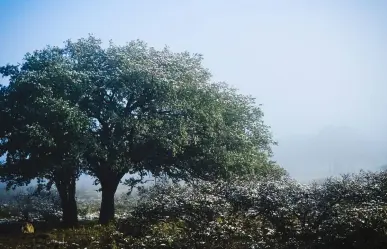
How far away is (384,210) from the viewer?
12578 millimetres

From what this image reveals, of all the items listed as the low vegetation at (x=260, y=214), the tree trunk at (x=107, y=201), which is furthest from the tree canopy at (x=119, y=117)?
the low vegetation at (x=260, y=214)

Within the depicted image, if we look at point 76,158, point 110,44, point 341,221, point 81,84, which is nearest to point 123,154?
point 76,158

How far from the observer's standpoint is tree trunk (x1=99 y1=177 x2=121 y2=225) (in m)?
24.8

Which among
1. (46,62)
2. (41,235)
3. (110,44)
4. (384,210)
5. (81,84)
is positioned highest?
(110,44)

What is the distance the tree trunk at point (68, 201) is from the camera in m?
24.1

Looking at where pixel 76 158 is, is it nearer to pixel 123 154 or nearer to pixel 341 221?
pixel 123 154

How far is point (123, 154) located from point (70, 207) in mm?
6053

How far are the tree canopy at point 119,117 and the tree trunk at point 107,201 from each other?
0.07 m

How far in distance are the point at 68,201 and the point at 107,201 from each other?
271cm

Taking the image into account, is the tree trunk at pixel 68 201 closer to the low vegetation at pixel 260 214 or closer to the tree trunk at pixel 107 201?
the tree trunk at pixel 107 201

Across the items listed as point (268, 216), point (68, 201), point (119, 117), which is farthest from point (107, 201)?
point (268, 216)

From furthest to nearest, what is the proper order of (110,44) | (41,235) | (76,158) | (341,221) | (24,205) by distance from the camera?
1. (24,205)
2. (110,44)
3. (76,158)
4. (41,235)
5. (341,221)

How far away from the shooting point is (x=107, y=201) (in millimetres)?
25141

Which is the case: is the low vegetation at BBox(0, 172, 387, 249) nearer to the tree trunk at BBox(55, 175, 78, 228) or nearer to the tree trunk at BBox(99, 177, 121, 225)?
the tree trunk at BBox(55, 175, 78, 228)
